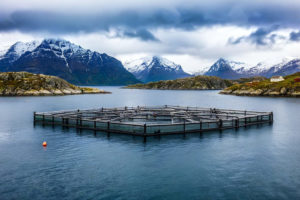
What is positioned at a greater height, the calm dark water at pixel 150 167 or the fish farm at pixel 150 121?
the fish farm at pixel 150 121

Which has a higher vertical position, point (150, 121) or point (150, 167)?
point (150, 121)

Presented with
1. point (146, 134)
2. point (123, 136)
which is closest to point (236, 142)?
point (146, 134)

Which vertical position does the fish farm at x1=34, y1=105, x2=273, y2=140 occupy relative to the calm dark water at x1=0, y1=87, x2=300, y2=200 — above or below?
above

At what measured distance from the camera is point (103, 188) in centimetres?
2566

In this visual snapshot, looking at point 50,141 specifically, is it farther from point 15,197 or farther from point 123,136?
point 15,197

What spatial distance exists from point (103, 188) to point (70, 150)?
54.7 ft

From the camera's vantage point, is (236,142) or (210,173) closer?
(210,173)

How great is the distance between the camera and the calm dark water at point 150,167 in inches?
987

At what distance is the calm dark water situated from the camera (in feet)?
82.2

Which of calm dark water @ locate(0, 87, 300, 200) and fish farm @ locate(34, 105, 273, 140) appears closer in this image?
calm dark water @ locate(0, 87, 300, 200)

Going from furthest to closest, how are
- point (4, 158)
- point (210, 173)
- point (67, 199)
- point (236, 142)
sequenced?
1. point (236, 142)
2. point (4, 158)
3. point (210, 173)
4. point (67, 199)

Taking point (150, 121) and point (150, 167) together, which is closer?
point (150, 167)

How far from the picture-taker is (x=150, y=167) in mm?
32375

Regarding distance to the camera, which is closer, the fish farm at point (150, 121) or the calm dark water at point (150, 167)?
the calm dark water at point (150, 167)
